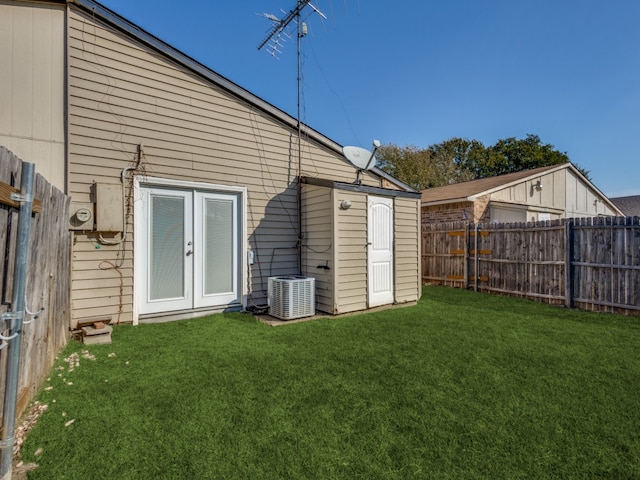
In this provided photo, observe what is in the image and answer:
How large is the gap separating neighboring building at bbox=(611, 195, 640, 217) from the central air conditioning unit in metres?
27.5

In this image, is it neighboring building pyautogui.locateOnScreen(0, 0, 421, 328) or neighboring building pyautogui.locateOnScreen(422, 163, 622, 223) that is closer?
neighboring building pyautogui.locateOnScreen(0, 0, 421, 328)

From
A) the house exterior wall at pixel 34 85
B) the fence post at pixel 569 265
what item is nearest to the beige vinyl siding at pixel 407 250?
the fence post at pixel 569 265

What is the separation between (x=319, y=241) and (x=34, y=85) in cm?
433

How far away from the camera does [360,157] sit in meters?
6.37

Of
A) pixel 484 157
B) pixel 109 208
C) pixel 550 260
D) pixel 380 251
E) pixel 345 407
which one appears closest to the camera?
pixel 345 407

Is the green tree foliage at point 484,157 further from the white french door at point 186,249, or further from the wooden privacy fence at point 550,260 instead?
the white french door at point 186,249

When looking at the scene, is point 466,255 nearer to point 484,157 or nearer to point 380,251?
point 380,251

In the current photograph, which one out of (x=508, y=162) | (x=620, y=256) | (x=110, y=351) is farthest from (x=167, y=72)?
(x=508, y=162)

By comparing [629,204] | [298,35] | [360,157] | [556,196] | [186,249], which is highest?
[298,35]

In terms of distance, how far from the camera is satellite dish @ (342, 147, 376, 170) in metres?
6.27

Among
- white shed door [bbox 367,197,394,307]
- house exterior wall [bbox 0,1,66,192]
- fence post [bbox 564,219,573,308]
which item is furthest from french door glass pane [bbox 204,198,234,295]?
fence post [bbox 564,219,573,308]

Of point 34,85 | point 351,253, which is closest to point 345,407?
point 351,253

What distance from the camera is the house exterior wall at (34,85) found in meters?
3.98

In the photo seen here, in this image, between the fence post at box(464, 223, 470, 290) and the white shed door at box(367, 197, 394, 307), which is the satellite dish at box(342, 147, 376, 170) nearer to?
the white shed door at box(367, 197, 394, 307)
